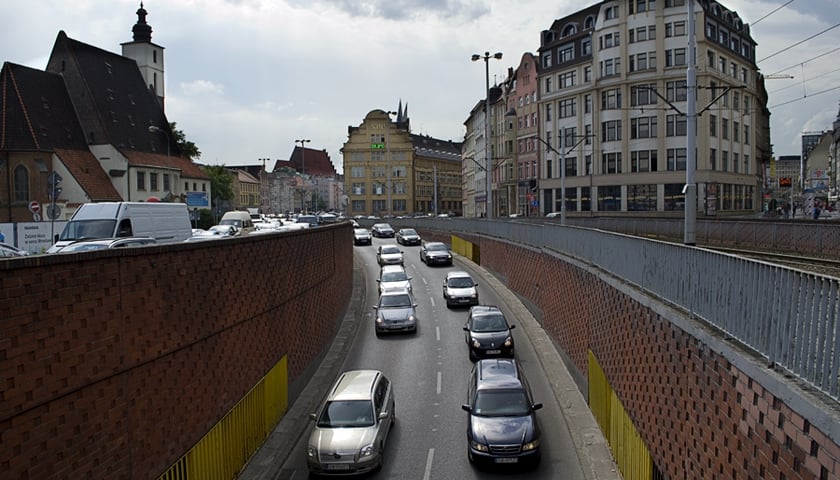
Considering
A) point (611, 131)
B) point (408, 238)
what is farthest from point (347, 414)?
point (611, 131)

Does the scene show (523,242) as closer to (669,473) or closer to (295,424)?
(295,424)

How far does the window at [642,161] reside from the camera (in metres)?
61.4

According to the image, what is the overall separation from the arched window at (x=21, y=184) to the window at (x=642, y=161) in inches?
2061

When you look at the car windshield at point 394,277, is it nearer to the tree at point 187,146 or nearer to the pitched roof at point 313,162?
the tree at point 187,146

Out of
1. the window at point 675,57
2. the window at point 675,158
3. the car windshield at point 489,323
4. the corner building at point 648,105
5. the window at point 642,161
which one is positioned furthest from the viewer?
the window at point 642,161

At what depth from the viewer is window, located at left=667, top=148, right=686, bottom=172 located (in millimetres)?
60312

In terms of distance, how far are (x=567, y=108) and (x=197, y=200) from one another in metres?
40.3

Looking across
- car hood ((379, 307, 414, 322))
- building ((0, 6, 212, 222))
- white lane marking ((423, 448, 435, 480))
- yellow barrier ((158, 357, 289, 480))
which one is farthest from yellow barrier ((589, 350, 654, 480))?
building ((0, 6, 212, 222))

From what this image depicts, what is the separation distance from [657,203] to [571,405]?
152ft

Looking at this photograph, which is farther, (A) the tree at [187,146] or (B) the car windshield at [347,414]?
(A) the tree at [187,146]

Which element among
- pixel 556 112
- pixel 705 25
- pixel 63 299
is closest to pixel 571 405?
pixel 63 299

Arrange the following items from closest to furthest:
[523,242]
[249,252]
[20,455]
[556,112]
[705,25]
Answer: [20,455]
[249,252]
[523,242]
[705,25]
[556,112]

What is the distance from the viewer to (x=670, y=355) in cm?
1105

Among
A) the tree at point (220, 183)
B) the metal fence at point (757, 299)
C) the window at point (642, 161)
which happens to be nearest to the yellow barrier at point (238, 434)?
the metal fence at point (757, 299)
